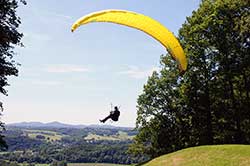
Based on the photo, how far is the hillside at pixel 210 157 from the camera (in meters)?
25.3

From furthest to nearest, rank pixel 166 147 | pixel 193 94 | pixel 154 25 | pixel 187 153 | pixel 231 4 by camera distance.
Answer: pixel 166 147, pixel 193 94, pixel 231 4, pixel 187 153, pixel 154 25

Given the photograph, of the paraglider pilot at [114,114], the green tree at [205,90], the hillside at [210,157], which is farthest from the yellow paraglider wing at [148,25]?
the green tree at [205,90]

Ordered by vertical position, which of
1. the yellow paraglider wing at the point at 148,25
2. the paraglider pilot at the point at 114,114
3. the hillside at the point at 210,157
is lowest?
the hillside at the point at 210,157

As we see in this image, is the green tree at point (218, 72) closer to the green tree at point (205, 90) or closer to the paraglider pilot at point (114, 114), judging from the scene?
the green tree at point (205, 90)

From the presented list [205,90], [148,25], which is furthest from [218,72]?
[148,25]

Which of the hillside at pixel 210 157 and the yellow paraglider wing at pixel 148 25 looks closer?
the yellow paraglider wing at pixel 148 25

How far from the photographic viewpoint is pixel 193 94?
131 ft

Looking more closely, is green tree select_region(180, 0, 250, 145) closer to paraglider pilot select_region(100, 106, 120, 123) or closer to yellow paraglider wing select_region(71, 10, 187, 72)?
paraglider pilot select_region(100, 106, 120, 123)

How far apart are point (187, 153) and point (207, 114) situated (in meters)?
11.8

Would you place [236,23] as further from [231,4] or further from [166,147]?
[166,147]

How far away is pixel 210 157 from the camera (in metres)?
27.1

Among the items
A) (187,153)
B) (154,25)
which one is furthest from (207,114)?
(154,25)

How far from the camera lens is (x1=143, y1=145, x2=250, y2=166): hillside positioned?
25.3 m

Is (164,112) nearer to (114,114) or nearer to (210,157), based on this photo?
(210,157)
